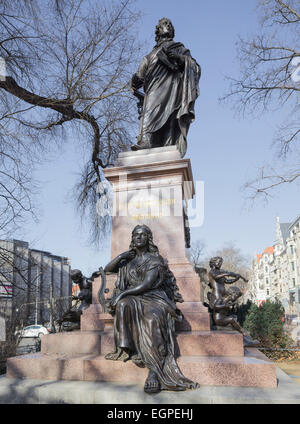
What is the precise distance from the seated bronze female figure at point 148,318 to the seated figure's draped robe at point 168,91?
305cm

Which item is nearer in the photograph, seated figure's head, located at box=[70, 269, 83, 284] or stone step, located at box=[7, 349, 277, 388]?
stone step, located at box=[7, 349, 277, 388]

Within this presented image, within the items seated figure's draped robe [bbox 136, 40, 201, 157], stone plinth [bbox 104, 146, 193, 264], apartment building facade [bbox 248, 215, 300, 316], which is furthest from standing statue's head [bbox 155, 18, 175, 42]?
apartment building facade [bbox 248, 215, 300, 316]

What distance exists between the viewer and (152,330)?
4012mm

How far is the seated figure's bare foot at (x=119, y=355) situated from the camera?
13.5 feet

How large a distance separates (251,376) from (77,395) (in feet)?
6.21

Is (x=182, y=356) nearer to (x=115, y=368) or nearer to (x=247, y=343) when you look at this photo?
(x=115, y=368)

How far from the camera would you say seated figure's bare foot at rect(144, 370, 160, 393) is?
3.57 meters

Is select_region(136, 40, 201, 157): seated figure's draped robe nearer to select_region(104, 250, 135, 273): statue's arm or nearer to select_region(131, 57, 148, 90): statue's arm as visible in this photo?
select_region(131, 57, 148, 90): statue's arm

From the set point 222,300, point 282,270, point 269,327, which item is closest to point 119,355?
point 222,300

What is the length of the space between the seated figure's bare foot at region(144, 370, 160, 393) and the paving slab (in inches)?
1.8

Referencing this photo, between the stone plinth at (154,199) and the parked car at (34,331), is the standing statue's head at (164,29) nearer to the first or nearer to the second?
the stone plinth at (154,199)
